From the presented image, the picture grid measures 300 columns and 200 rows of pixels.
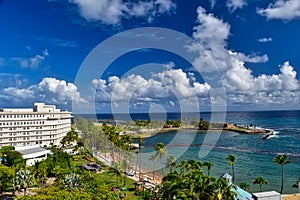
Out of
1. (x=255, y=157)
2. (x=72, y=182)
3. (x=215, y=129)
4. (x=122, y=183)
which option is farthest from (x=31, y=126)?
(x=215, y=129)

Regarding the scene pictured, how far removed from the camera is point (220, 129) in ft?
346

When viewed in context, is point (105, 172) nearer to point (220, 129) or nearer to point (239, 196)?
point (239, 196)

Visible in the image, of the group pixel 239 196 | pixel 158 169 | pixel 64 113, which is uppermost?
pixel 64 113

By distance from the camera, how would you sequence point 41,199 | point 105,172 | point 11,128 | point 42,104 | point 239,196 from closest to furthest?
point 41,199 → point 239,196 → point 105,172 → point 11,128 → point 42,104

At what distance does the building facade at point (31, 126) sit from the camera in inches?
2133

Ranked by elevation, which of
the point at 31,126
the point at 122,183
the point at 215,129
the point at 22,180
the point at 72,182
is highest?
the point at 31,126

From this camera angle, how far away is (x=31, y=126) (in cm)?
5753

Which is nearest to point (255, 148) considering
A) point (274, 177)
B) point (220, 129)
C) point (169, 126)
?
point (274, 177)

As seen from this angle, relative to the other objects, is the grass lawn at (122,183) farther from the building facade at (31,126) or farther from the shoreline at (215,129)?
the shoreline at (215,129)

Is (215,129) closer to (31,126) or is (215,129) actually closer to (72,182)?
(31,126)

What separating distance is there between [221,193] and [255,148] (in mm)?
47944

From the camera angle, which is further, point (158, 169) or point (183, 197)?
point (158, 169)

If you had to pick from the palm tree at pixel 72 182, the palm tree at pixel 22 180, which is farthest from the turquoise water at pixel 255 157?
the palm tree at pixel 22 180

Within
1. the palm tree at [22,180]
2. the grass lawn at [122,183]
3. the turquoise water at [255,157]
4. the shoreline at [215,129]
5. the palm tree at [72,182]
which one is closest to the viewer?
the palm tree at [72,182]
